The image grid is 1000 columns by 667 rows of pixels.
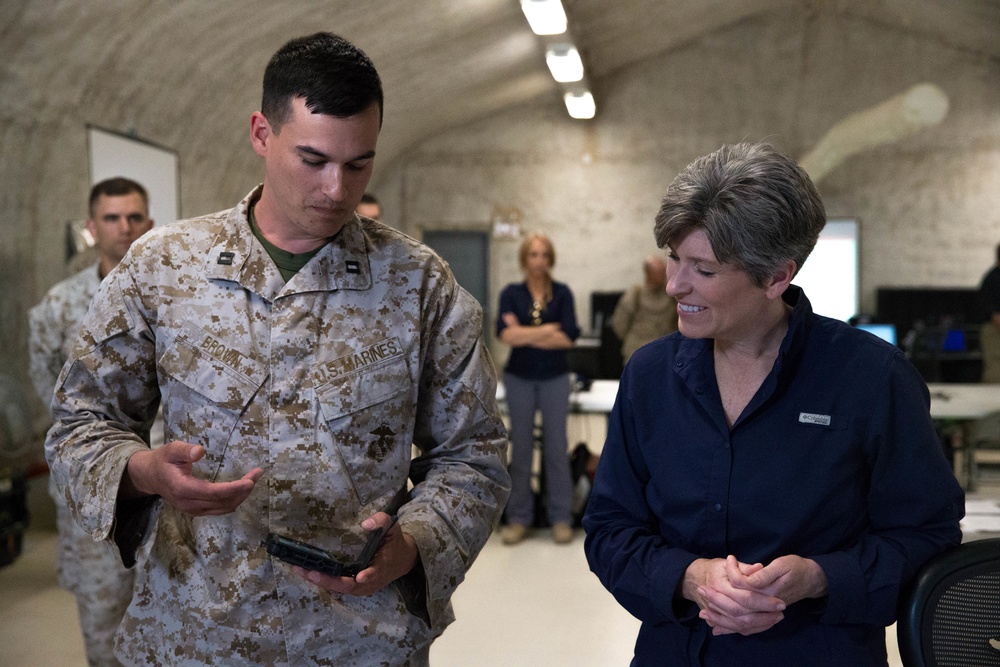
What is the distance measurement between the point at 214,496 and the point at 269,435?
212mm

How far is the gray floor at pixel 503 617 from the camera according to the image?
400 centimetres

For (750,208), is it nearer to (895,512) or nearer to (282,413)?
(895,512)

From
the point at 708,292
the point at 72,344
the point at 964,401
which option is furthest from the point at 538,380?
the point at 708,292

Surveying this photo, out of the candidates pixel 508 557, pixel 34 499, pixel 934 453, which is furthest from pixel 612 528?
pixel 34 499

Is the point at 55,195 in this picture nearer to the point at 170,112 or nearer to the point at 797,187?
the point at 170,112

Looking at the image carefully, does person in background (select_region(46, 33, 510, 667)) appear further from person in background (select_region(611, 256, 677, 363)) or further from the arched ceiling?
person in background (select_region(611, 256, 677, 363))

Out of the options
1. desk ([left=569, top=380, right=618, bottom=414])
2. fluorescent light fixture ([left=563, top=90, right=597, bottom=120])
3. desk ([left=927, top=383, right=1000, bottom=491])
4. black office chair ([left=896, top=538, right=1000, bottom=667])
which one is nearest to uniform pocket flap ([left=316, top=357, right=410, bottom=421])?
black office chair ([left=896, top=538, right=1000, bottom=667])

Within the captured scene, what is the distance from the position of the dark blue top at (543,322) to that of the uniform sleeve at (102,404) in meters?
4.11

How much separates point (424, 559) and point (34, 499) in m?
5.48

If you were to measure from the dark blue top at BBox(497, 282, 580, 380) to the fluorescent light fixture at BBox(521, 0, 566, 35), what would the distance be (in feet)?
11.3

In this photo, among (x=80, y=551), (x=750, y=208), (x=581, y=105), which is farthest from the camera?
(x=581, y=105)

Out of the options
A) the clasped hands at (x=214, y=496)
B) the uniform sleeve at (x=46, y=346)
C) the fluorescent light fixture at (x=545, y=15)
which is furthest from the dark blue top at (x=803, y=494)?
the fluorescent light fixture at (x=545, y=15)

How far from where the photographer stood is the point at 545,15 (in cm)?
848

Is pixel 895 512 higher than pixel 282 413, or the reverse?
pixel 282 413
